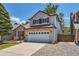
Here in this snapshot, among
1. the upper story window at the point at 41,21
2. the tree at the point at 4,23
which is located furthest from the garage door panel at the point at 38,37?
the tree at the point at 4,23

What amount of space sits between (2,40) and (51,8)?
10707mm

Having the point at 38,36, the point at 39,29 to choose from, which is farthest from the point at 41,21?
the point at 38,36

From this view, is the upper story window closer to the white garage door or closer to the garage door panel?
the white garage door

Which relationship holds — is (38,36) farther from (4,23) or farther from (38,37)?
(4,23)

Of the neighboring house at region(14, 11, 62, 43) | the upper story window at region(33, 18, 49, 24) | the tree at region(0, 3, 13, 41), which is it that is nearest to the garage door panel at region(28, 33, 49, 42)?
the neighboring house at region(14, 11, 62, 43)

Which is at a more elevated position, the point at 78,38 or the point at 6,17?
the point at 6,17

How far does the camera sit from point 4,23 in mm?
16156

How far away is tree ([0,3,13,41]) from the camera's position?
1589 cm

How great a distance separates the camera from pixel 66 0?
36.8 feet

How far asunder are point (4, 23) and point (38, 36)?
2.89 meters

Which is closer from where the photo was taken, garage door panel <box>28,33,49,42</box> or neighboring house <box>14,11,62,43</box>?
neighboring house <box>14,11,62,43</box>

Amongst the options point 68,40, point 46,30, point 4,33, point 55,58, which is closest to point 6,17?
point 4,33

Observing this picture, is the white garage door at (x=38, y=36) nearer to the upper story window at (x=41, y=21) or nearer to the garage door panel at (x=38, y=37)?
the garage door panel at (x=38, y=37)

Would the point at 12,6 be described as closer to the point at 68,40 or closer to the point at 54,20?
the point at 54,20
